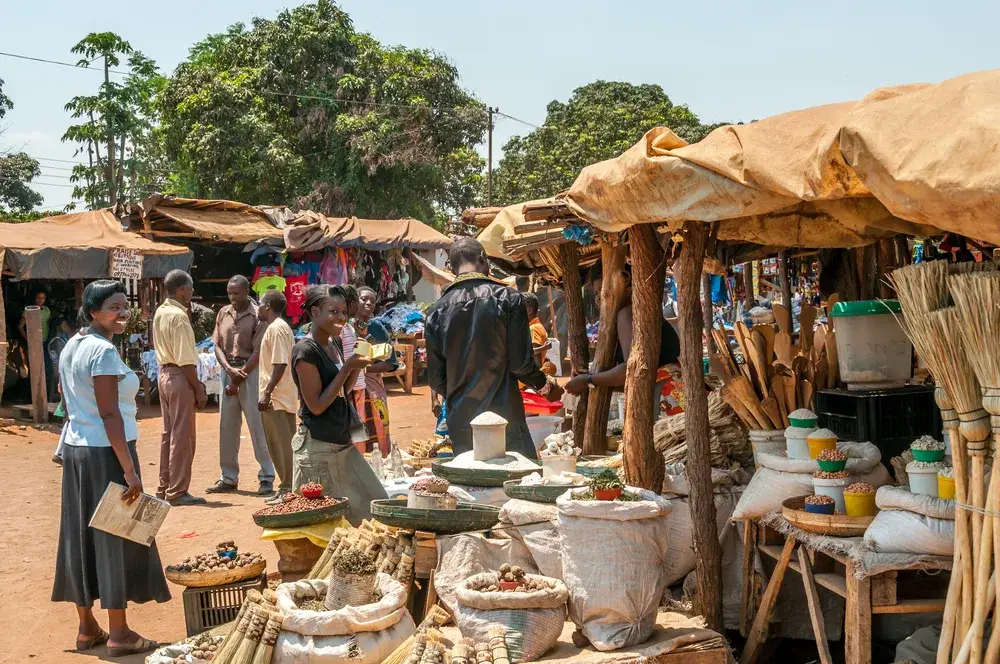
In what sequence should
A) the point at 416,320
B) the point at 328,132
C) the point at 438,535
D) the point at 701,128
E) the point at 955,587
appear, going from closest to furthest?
the point at 955,587, the point at 438,535, the point at 416,320, the point at 328,132, the point at 701,128

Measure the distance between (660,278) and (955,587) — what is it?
2069 mm

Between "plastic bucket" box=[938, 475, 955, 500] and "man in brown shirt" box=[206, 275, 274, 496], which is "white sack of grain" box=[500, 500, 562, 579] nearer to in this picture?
"plastic bucket" box=[938, 475, 955, 500]

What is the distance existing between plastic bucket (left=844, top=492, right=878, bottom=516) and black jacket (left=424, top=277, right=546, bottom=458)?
207cm

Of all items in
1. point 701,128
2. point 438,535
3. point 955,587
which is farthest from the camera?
point 701,128

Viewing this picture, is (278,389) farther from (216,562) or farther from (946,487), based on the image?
(946,487)

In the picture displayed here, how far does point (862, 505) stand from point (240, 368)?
6230mm

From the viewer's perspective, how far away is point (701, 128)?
32.2 meters

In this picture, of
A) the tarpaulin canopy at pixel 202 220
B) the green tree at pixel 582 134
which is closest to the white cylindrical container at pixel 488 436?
the tarpaulin canopy at pixel 202 220

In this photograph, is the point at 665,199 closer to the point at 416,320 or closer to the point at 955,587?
the point at 955,587

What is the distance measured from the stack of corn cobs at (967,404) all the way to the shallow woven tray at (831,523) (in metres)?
0.69

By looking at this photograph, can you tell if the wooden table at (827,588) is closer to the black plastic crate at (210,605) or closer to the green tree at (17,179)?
the black plastic crate at (210,605)

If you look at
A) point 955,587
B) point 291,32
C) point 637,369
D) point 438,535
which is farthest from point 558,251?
point 291,32

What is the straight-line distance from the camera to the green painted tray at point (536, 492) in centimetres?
443

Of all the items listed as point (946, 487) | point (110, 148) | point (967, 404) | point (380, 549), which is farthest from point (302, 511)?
point (110, 148)
